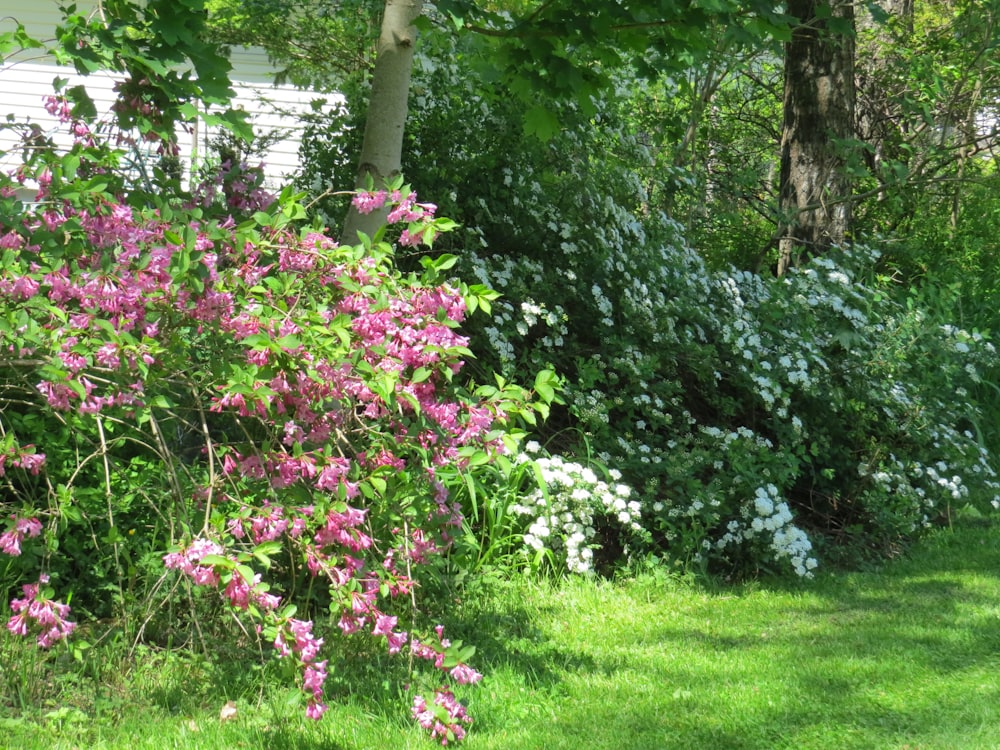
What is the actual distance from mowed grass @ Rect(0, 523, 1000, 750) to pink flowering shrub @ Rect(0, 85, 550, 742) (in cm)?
26

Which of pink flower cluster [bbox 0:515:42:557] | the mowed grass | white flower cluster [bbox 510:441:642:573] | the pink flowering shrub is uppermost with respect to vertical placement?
the pink flowering shrub

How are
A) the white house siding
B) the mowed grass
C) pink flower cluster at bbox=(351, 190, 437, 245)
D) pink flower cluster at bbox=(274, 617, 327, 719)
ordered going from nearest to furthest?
pink flower cluster at bbox=(274, 617, 327, 719) → the mowed grass → pink flower cluster at bbox=(351, 190, 437, 245) → the white house siding

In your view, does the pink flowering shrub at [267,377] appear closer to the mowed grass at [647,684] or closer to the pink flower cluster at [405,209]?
the pink flower cluster at [405,209]

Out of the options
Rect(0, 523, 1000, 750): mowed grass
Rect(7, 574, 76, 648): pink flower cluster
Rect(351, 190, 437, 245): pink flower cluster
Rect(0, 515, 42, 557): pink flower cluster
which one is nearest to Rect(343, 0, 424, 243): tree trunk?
Rect(351, 190, 437, 245): pink flower cluster

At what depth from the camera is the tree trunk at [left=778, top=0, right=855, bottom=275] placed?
27.5 ft

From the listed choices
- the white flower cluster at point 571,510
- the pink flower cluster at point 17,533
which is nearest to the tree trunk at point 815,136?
the white flower cluster at point 571,510

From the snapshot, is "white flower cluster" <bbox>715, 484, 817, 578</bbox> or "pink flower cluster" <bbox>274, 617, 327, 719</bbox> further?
"white flower cluster" <bbox>715, 484, 817, 578</bbox>

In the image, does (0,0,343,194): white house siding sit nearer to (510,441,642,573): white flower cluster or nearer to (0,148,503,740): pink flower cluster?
(510,441,642,573): white flower cluster

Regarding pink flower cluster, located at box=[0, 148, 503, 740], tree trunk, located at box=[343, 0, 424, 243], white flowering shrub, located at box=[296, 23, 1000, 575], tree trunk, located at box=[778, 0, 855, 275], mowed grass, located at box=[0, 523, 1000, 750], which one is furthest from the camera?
tree trunk, located at box=[778, 0, 855, 275]

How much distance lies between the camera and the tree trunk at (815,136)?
8375mm

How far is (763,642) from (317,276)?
91.4 inches

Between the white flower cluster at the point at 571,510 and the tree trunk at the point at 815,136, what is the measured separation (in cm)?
368

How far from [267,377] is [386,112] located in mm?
1716

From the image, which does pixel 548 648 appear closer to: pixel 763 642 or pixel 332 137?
pixel 763 642
